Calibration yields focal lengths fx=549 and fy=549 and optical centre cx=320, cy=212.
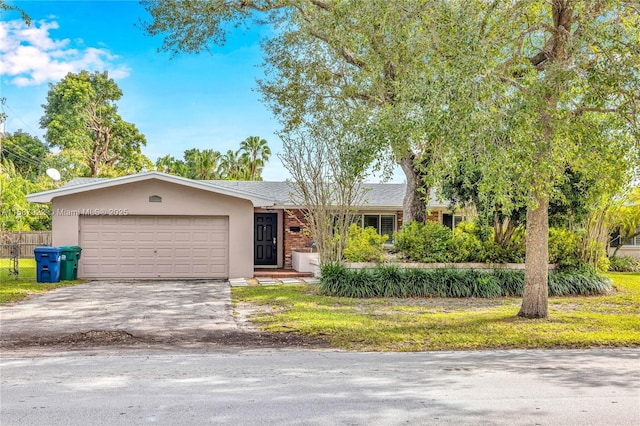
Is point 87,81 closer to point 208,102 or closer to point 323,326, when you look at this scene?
point 208,102

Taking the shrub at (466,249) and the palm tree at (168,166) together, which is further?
the palm tree at (168,166)

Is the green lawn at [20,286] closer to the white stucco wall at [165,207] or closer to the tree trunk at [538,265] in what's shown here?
the white stucco wall at [165,207]

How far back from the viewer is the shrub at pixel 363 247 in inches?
563

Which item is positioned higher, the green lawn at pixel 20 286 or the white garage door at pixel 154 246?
the white garage door at pixel 154 246

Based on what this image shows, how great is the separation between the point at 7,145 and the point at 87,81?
7494mm

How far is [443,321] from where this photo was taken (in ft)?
32.7

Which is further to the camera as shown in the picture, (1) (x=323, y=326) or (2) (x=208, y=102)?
(2) (x=208, y=102)

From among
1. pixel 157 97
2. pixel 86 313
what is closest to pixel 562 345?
pixel 86 313

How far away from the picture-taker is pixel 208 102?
965 inches

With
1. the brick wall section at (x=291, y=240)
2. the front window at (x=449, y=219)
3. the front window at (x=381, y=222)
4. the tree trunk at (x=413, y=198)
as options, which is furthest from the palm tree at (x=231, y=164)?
the tree trunk at (x=413, y=198)

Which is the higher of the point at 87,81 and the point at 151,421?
the point at 87,81

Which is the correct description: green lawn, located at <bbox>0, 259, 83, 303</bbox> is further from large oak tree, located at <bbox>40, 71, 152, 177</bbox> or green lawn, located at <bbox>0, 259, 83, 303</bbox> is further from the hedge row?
large oak tree, located at <bbox>40, 71, 152, 177</bbox>

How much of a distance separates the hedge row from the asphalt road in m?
5.87

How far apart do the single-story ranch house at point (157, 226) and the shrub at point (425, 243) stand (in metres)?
2.92
